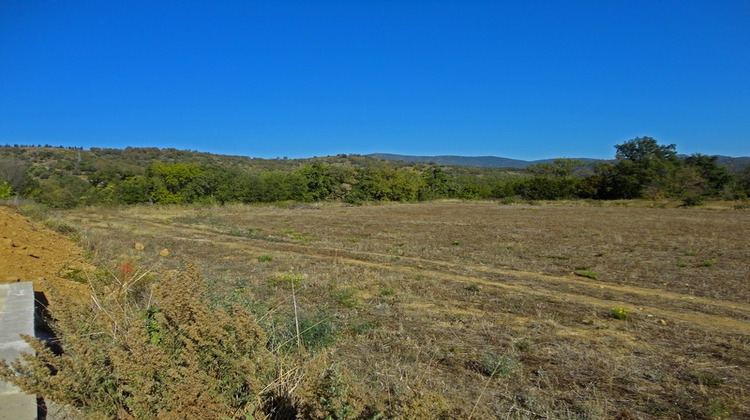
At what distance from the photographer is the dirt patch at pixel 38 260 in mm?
7003

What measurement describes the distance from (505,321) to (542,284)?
330cm

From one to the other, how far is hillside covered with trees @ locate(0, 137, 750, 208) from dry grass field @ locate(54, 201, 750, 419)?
2782 cm

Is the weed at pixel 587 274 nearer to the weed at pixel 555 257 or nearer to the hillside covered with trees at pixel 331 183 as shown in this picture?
the weed at pixel 555 257

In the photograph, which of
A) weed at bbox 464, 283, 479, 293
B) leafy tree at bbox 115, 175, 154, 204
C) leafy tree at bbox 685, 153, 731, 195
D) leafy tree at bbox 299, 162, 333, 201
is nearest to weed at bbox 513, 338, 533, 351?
weed at bbox 464, 283, 479, 293

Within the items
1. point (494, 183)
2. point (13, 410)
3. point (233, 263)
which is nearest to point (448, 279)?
point (233, 263)

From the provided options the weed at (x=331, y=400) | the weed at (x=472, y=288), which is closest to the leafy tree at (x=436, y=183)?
the weed at (x=472, y=288)

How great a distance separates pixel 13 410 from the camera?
2.82m

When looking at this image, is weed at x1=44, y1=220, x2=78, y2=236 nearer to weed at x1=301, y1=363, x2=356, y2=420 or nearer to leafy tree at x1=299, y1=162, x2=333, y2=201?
weed at x1=301, y1=363, x2=356, y2=420

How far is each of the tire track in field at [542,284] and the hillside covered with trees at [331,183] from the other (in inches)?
1127

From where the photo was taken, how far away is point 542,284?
368 inches

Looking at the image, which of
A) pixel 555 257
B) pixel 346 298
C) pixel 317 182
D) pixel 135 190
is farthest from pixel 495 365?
pixel 317 182

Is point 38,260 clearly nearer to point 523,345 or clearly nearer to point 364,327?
point 364,327

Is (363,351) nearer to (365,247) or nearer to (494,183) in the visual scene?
(365,247)

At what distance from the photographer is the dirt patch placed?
7.00 m
